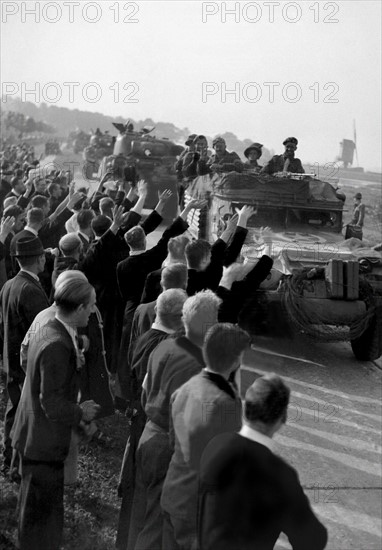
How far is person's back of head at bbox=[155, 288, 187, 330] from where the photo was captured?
371cm

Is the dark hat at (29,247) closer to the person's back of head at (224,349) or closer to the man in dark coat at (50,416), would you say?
the man in dark coat at (50,416)

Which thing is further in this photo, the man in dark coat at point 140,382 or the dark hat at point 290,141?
the dark hat at point 290,141

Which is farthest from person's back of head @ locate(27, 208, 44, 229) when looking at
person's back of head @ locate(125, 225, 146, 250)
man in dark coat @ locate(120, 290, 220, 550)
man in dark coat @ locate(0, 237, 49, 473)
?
man in dark coat @ locate(120, 290, 220, 550)

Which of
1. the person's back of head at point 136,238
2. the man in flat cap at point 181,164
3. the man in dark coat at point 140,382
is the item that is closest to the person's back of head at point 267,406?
the man in dark coat at point 140,382

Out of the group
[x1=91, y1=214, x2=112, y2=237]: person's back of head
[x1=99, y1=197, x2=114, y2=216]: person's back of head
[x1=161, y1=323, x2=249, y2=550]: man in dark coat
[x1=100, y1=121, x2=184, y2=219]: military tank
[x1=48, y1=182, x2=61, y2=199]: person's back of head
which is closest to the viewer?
[x1=161, y1=323, x2=249, y2=550]: man in dark coat

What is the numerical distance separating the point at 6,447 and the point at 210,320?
2.25 metres

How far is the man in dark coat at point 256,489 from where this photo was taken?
236 centimetres

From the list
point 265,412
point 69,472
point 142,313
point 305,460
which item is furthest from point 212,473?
point 305,460

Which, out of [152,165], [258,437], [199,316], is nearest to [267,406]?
[258,437]

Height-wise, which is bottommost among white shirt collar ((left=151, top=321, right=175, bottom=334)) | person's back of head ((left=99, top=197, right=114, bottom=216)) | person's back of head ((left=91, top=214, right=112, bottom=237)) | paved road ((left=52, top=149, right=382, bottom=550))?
paved road ((left=52, top=149, right=382, bottom=550))

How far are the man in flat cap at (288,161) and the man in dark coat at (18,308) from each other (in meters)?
7.43

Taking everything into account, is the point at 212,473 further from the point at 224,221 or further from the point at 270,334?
the point at 224,221

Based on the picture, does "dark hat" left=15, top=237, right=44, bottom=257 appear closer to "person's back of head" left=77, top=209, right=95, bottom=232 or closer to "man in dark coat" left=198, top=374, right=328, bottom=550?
"person's back of head" left=77, top=209, right=95, bottom=232

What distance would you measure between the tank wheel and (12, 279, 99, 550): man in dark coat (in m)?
4.63
